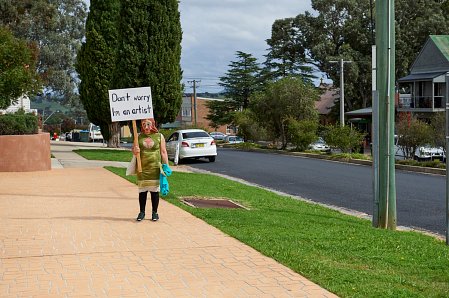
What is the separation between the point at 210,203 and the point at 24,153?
974 cm

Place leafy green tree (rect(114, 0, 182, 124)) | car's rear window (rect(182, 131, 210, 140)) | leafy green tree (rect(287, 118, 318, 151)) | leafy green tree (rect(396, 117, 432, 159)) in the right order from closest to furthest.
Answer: leafy green tree (rect(396, 117, 432, 159)) < car's rear window (rect(182, 131, 210, 140)) < leafy green tree (rect(114, 0, 182, 124)) < leafy green tree (rect(287, 118, 318, 151))

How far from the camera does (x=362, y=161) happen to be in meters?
28.4

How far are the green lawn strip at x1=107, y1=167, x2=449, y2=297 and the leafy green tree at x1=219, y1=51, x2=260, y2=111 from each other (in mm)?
59550

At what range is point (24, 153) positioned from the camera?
819 inches

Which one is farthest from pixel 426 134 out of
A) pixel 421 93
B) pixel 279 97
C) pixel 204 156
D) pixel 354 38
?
pixel 354 38

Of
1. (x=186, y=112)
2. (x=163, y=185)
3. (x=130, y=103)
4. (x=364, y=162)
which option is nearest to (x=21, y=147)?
(x=130, y=103)

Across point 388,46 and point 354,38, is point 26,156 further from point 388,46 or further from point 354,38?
point 354,38

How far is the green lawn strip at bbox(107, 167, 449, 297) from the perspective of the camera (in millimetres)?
6352

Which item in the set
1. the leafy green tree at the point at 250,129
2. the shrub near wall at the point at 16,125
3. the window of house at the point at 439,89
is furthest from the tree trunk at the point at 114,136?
the window of house at the point at 439,89

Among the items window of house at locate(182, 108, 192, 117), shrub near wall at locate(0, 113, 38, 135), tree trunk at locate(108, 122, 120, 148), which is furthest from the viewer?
window of house at locate(182, 108, 192, 117)

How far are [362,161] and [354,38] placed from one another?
1357 inches

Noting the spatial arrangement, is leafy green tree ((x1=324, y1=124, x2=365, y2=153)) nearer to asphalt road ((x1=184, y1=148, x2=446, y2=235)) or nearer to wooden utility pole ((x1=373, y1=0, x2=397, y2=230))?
asphalt road ((x1=184, y1=148, x2=446, y2=235))

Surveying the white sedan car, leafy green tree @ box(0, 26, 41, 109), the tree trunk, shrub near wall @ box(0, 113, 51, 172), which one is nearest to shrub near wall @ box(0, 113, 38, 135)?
shrub near wall @ box(0, 113, 51, 172)

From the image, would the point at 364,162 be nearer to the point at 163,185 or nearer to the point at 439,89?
the point at 163,185
